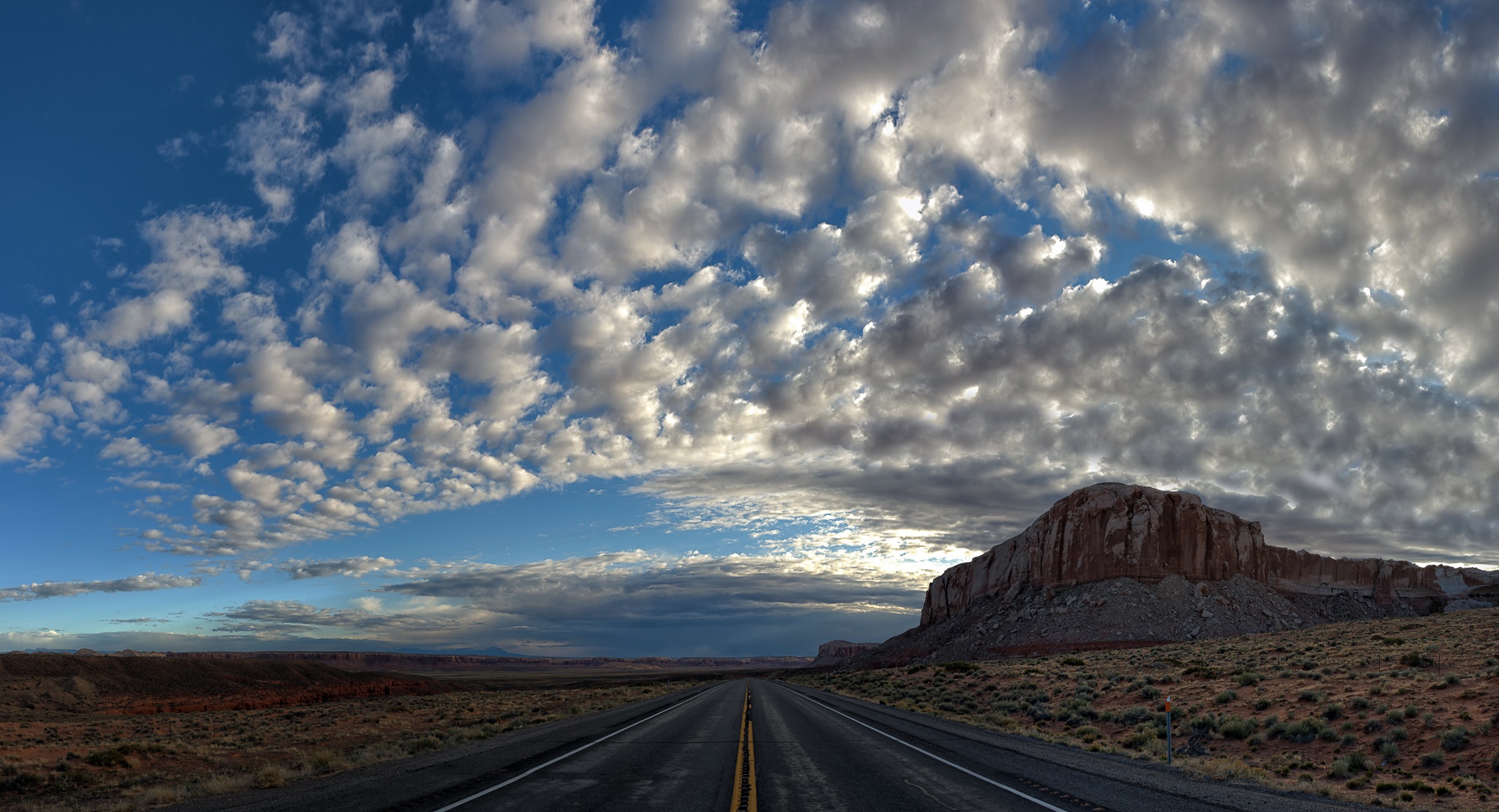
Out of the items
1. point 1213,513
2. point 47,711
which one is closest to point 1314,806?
point 47,711

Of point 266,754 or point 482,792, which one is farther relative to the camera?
point 266,754

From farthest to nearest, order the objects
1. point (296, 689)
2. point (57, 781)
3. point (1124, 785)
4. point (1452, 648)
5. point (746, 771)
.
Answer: point (296, 689) < point (1452, 648) < point (57, 781) < point (746, 771) < point (1124, 785)

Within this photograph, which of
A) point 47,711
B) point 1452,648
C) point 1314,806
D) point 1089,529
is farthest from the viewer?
point 1089,529

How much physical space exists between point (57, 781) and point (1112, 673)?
4013 centimetres

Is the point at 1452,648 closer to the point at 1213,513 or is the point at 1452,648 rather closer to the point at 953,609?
the point at 1213,513

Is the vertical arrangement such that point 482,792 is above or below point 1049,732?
above

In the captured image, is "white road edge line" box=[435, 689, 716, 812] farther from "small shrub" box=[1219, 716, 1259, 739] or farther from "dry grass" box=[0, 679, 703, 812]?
"small shrub" box=[1219, 716, 1259, 739]

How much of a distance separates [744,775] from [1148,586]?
10228 centimetres

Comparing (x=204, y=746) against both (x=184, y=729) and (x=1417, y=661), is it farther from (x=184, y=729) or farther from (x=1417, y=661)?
(x=1417, y=661)

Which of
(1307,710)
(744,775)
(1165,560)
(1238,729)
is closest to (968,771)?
(744,775)

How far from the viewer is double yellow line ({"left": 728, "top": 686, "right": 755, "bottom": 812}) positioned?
10469 millimetres

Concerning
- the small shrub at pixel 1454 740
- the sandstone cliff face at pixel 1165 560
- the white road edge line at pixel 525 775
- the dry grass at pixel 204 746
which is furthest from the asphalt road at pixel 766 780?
the sandstone cliff face at pixel 1165 560

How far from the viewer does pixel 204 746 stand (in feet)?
95.0

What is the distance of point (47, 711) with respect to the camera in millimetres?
57094
